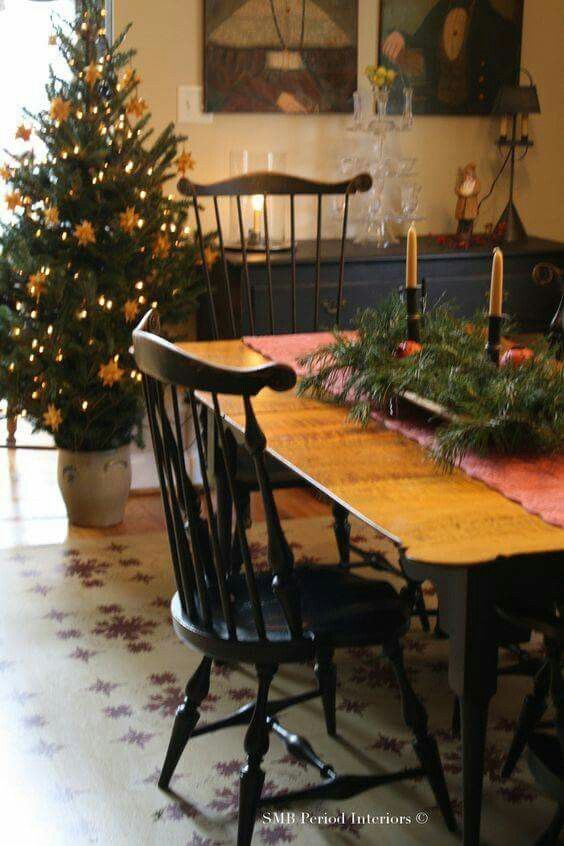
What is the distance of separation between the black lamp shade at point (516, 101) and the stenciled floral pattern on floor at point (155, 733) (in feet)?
6.56

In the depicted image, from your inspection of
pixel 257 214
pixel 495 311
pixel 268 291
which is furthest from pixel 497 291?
pixel 257 214

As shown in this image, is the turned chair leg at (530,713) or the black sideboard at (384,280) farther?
the black sideboard at (384,280)

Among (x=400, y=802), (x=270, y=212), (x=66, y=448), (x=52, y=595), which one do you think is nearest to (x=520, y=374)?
(x=400, y=802)

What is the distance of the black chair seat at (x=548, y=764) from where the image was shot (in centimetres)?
183

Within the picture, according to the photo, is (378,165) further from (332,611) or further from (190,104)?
(332,611)

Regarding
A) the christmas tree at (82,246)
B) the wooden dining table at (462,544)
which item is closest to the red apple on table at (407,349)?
the wooden dining table at (462,544)

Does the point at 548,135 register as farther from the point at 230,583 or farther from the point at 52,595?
the point at 230,583

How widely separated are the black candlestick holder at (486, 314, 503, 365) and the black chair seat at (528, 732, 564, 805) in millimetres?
732

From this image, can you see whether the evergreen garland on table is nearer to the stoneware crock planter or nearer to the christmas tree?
the christmas tree

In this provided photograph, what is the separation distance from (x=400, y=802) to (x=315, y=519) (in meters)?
1.83

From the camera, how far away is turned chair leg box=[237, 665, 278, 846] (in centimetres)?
206

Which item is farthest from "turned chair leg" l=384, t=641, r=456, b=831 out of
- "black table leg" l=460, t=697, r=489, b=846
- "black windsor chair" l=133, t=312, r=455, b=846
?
"black table leg" l=460, t=697, r=489, b=846

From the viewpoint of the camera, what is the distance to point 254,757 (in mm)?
2062

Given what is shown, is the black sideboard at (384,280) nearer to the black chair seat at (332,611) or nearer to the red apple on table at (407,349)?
the red apple on table at (407,349)
